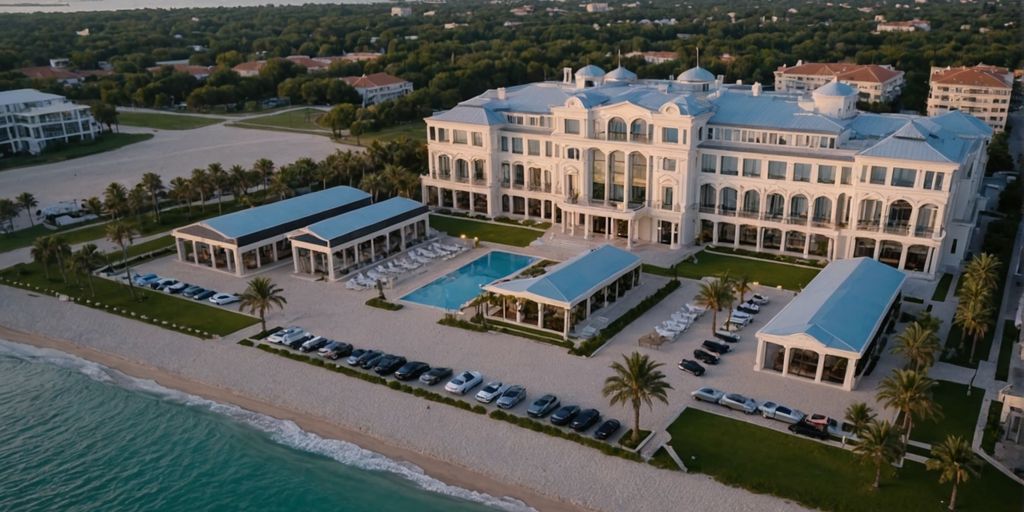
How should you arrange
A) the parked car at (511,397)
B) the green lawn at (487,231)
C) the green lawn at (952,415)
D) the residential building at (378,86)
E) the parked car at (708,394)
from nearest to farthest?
the green lawn at (952,415) → the parked car at (511,397) → the parked car at (708,394) → the green lawn at (487,231) → the residential building at (378,86)

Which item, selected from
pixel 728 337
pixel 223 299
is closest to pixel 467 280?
pixel 223 299

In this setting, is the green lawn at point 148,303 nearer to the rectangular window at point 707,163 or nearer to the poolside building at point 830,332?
the poolside building at point 830,332

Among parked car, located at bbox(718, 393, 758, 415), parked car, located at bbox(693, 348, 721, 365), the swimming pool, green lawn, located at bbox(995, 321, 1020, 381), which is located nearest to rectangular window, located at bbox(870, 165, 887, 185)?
green lawn, located at bbox(995, 321, 1020, 381)

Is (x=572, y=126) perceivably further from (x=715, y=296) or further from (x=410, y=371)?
(x=410, y=371)

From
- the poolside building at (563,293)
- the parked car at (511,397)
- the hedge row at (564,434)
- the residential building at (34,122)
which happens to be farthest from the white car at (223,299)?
the residential building at (34,122)

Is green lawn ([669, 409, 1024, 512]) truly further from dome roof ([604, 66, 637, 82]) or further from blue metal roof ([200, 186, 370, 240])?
dome roof ([604, 66, 637, 82])
